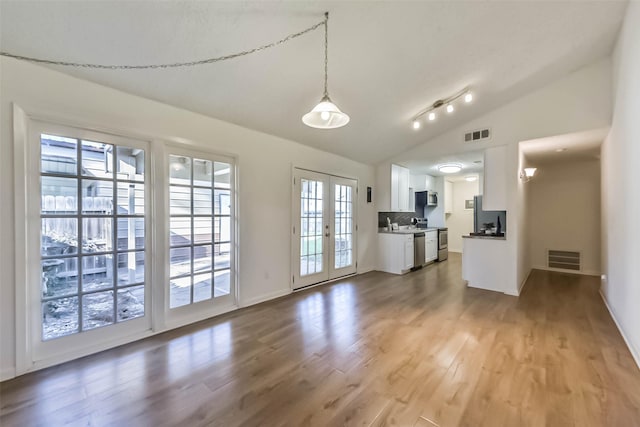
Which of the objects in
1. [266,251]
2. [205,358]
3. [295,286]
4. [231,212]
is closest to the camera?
[205,358]

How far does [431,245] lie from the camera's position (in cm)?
675

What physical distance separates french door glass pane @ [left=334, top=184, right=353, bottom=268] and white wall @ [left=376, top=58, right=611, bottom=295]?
6.81 ft

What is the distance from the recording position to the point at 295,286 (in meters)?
4.37

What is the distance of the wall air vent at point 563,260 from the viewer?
595 centimetres

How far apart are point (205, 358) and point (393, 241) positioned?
14.1 feet

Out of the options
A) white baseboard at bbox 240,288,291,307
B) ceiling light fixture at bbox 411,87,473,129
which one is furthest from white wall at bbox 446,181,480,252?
white baseboard at bbox 240,288,291,307

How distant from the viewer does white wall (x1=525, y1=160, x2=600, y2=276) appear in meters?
5.79

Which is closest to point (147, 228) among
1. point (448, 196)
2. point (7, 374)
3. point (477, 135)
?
point (7, 374)

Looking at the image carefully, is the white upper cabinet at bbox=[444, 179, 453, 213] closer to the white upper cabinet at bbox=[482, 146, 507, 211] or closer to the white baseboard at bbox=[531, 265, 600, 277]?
the white baseboard at bbox=[531, 265, 600, 277]

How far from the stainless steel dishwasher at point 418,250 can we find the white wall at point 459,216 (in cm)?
325

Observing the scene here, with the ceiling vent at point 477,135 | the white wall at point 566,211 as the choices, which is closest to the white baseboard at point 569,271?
the white wall at point 566,211

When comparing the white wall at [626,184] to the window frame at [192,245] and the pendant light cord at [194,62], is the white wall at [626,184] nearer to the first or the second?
the pendant light cord at [194,62]

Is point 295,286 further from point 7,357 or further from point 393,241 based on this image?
point 7,357

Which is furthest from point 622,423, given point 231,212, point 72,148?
point 72,148
